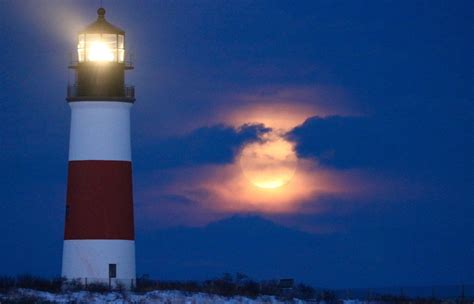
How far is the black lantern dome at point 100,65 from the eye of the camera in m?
39.2

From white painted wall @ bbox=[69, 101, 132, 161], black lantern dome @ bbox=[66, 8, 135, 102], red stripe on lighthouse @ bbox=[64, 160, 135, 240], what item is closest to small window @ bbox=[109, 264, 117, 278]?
red stripe on lighthouse @ bbox=[64, 160, 135, 240]

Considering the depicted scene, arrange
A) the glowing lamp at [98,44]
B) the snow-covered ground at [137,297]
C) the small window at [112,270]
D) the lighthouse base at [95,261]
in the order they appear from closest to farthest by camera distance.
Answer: the snow-covered ground at [137,297] < the lighthouse base at [95,261] < the small window at [112,270] < the glowing lamp at [98,44]

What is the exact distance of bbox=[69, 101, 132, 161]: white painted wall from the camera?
39.0 meters

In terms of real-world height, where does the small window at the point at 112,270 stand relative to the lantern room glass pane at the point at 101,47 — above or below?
below

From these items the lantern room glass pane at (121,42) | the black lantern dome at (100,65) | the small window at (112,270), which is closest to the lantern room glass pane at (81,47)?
the black lantern dome at (100,65)

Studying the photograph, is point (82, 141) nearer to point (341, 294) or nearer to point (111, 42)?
point (111, 42)

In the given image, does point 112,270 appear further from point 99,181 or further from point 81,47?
point 81,47

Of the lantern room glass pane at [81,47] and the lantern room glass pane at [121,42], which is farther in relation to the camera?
the lantern room glass pane at [121,42]

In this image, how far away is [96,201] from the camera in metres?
38.8

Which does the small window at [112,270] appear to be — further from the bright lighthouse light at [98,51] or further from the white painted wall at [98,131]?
the bright lighthouse light at [98,51]

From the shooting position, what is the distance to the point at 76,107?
39219mm

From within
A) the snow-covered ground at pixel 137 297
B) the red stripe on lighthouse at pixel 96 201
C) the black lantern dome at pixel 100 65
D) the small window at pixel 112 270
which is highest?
the black lantern dome at pixel 100 65

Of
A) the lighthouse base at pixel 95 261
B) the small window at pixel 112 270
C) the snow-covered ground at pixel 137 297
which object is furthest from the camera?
the small window at pixel 112 270

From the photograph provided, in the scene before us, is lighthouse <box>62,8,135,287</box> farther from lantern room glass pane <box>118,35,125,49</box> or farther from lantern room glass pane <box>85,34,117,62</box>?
lantern room glass pane <box>118,35,125,49</box>
